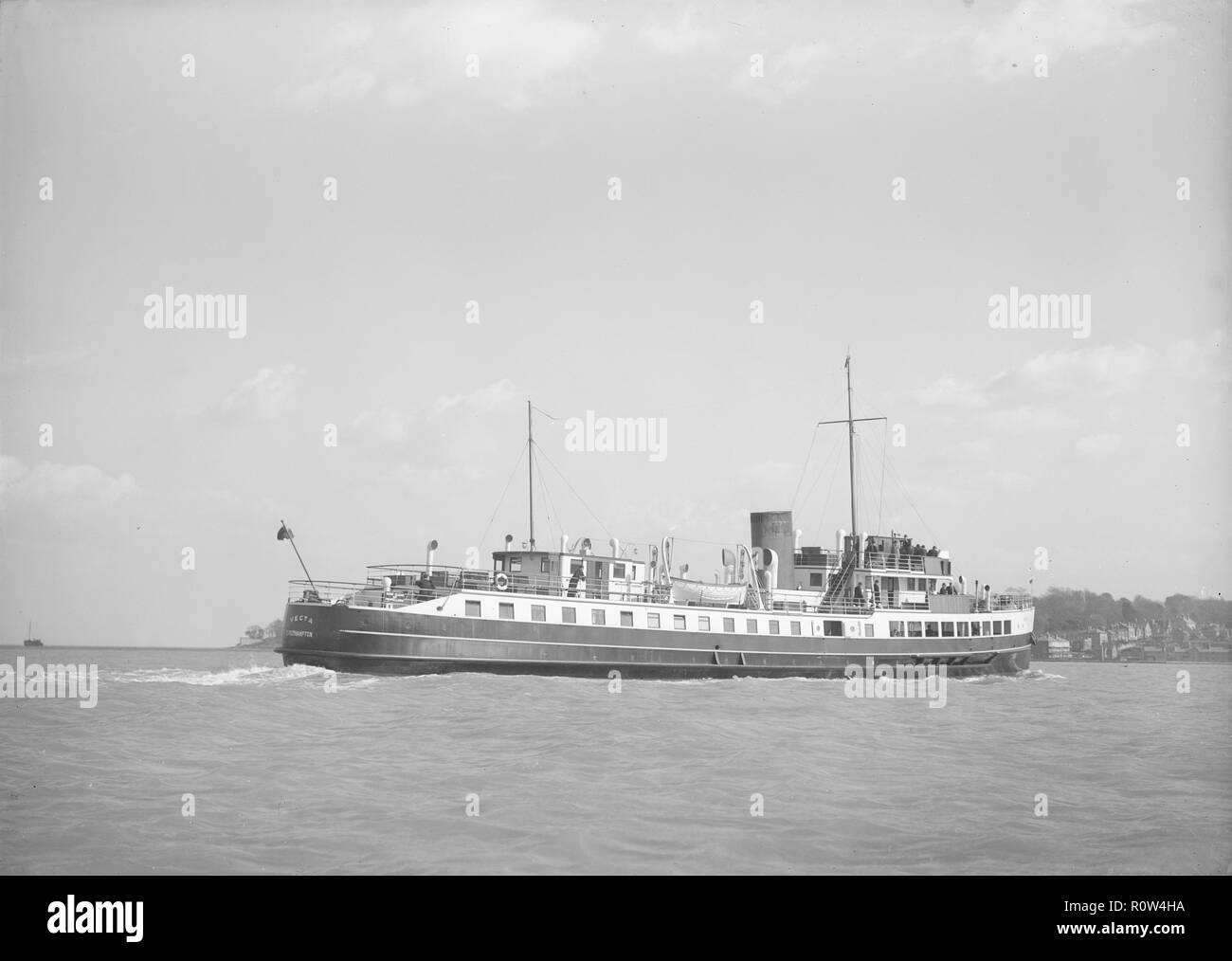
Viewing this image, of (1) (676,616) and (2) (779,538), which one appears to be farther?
(2) (779,538)

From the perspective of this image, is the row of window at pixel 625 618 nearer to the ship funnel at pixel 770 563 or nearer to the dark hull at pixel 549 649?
the dark hull at pixel 549 649

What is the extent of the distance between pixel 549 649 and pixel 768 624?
35.6 ft

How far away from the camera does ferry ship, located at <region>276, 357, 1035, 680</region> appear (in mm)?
36156

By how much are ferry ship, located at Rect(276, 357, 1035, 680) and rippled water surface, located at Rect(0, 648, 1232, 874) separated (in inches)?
298

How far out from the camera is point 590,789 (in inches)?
619

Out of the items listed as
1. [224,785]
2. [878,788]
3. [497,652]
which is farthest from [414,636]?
[878,788]

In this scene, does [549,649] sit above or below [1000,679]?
above

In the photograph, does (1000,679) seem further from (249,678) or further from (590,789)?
(590,789)

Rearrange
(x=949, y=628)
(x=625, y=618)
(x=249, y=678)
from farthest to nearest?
(x=949, y=628) → (x=625, y=618) → (x=249, y=678)

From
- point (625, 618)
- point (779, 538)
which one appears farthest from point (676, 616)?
point (779, 538)

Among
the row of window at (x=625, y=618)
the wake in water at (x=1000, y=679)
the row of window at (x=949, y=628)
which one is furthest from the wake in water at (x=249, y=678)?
the wake in water at (x=1000, y=679)

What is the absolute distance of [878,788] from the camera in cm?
1591
